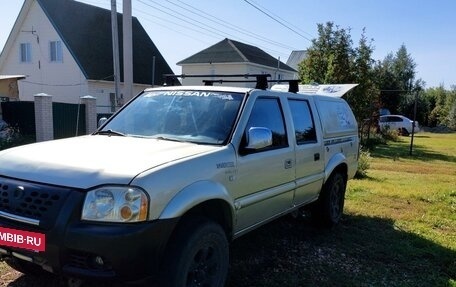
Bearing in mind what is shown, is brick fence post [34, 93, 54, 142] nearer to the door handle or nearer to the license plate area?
the door handle

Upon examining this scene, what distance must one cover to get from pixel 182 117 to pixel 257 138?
785mm

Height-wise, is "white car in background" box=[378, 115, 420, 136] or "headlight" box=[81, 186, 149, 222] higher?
"headlight" box=[81, 186, 149, 222]

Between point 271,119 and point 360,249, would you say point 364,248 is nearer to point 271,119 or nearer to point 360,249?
point 360,249

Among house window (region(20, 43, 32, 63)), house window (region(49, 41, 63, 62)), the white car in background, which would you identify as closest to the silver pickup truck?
house window (region(49, 41, 63, 62))

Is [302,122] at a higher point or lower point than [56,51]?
lower

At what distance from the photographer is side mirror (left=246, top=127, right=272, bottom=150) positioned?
4.11 metres

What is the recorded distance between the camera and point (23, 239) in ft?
10.3

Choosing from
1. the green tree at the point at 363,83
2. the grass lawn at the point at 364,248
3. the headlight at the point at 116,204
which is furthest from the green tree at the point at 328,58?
the headlight at the point at 116,204

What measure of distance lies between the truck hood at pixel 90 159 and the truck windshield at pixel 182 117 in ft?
0.74

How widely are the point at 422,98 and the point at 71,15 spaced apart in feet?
139

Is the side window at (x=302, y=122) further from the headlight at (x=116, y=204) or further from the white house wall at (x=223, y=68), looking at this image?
the white house wall at (x=223, y=68)

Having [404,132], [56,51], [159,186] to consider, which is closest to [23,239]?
[159,186]

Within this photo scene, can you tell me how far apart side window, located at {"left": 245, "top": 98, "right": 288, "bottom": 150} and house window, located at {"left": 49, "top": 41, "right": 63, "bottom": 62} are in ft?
83.3

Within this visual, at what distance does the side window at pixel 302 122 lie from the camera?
534 cm
